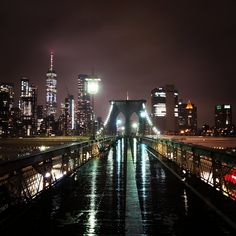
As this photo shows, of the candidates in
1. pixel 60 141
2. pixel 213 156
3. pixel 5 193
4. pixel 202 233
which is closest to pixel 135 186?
pixel 213 156

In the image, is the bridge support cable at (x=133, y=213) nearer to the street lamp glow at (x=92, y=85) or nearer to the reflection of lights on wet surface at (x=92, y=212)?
the reflection of lights on wet surface at (x=92, y=212)

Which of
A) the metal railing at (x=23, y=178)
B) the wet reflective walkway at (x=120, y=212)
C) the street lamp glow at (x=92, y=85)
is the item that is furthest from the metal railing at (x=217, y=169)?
the street lamp glow at (x=92, y=85)

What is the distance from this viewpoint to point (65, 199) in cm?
960

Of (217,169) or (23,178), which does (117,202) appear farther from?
(217,169)

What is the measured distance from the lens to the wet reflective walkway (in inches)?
259

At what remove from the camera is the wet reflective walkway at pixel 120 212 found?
6.57 metres

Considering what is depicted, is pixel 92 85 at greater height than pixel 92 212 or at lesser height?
greater

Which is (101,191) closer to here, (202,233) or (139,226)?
(139,226)

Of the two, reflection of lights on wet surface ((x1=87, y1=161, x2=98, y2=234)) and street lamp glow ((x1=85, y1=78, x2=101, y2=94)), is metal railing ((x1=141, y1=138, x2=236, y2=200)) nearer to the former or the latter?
reflection of lights on wet surface ((x1=87, y1=161, x2=98, y2=234))

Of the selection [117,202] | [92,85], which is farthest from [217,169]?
[92,85]

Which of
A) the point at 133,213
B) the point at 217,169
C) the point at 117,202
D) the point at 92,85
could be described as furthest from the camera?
the point at 92,85

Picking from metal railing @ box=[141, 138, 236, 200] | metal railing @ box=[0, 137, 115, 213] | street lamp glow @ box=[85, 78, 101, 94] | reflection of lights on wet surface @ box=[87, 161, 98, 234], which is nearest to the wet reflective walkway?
reflection of lights on wet surface @ box=[87, 161, 98, 234]

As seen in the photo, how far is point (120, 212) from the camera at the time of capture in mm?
8039

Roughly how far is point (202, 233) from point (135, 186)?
5665mm
